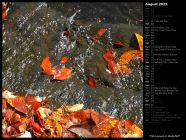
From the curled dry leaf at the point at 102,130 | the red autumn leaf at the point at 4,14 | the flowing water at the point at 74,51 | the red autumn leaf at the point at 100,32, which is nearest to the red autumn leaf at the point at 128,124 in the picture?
the flowing water at the point at 74,51

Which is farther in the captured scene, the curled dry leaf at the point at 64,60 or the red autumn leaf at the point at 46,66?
the curled dry leaf at the point at 64,60

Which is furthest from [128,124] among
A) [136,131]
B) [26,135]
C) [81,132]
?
[26,135]

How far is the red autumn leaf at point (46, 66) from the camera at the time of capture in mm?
5855

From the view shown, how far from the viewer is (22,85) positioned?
568 cm

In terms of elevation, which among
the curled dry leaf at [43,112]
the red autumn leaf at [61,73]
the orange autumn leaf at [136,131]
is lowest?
the orange autumn leaf at [136,131]

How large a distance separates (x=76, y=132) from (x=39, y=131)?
485 millimetres

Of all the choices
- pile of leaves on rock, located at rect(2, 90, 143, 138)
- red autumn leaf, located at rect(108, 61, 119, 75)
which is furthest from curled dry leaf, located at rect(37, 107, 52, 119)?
red autumn leaf, located at rect(108, 61, 119, 75)

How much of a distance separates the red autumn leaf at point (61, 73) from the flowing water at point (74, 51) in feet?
0.22

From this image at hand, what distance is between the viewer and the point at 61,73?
5.91m

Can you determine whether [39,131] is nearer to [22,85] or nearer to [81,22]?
[22,85]

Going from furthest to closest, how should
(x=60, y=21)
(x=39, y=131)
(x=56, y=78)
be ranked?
(x=60, y=21) < (x=56, y=78) < (x=39, y=131)

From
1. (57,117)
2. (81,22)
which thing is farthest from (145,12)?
(57,117)

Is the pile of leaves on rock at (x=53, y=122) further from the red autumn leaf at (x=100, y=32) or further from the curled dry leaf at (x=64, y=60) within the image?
the red autumn leaf at (x=100, y=32)

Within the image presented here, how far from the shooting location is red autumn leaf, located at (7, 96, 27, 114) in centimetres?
525
